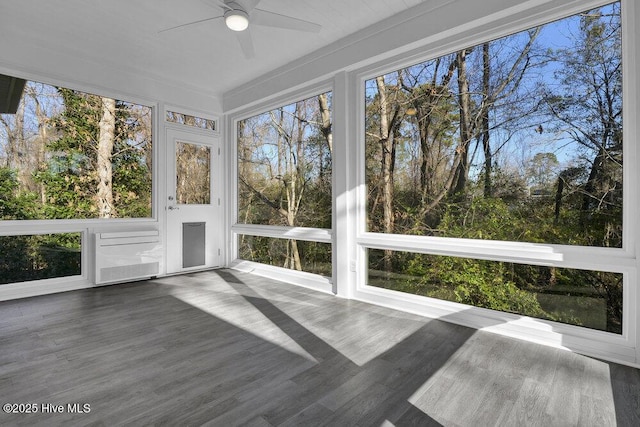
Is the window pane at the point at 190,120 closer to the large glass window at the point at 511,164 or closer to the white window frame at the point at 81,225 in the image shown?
the white window frame at the point at 81,225

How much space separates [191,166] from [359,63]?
306cm

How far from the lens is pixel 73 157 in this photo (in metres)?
4.25

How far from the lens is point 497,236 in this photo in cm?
299

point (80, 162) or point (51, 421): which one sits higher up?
point (80, 162)

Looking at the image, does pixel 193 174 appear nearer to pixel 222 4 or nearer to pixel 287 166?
pixel 287 166

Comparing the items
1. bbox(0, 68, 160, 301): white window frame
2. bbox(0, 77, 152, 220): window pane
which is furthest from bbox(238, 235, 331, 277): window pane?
bbox(0, 77, 152, 220): window pane

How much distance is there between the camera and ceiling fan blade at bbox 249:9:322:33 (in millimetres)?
2805

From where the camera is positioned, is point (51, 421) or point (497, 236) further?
point (497, 236)

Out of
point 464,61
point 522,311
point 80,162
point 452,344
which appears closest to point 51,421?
point 452,344

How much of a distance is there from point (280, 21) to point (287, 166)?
2.17 m

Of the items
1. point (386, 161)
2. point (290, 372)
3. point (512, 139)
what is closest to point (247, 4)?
point (386, 161)

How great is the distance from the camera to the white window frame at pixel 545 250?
235 cm

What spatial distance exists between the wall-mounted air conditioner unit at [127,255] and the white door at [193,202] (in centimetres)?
29

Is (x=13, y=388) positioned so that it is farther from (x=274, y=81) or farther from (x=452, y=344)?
(x=274, y=81)
